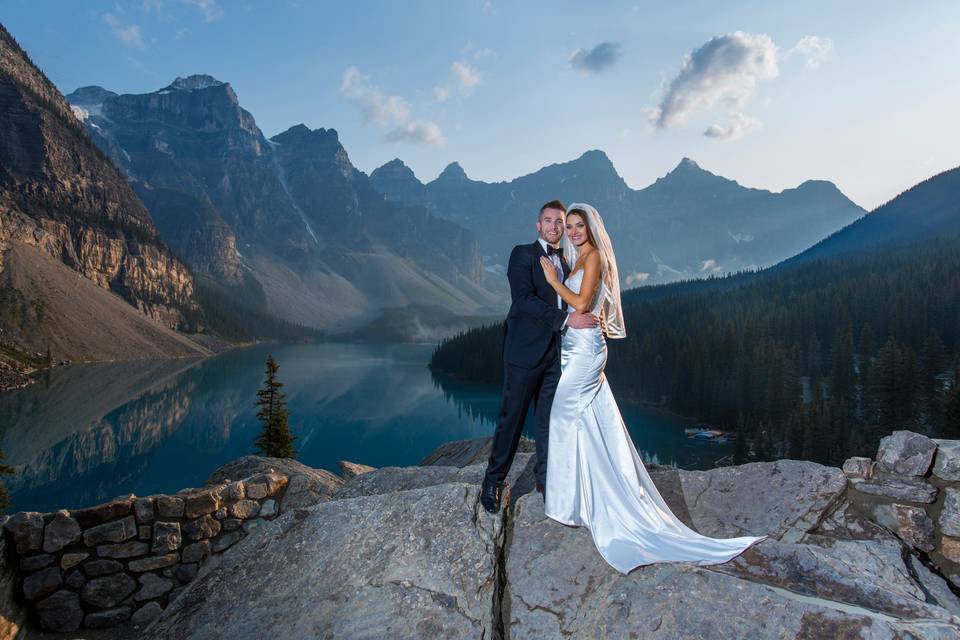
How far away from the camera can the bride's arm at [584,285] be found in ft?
18.8

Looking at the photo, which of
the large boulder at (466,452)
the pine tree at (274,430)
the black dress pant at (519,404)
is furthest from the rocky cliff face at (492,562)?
the pine tree at (274,430)

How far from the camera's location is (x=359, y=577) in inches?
203

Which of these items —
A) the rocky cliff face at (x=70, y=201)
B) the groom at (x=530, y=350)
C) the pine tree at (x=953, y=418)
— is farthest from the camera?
the rocky cliff face at (x=70, y=201)

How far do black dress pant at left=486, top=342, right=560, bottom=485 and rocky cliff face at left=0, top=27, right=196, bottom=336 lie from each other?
7061 inches

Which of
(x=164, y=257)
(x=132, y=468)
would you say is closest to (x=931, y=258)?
(x=132, y=468)

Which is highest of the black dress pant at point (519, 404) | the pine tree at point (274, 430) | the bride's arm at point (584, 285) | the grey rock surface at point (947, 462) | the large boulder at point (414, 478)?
the bride's arm at point (584, 285)

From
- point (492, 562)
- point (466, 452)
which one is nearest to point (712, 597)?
point (492, 562)

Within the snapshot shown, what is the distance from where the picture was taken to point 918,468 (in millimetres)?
6203

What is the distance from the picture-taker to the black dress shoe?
575cm

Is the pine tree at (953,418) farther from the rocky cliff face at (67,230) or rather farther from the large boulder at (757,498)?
the rocky cliff face at (67,230)

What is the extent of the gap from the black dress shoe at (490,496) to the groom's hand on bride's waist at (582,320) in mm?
2061

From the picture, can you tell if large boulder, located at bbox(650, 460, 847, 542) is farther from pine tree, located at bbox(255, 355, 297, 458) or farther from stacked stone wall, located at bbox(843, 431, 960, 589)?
pine tree, located at bbox(255, 355, 297, 458)

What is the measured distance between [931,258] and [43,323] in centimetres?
19237

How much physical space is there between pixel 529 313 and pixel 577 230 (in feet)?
3.66
